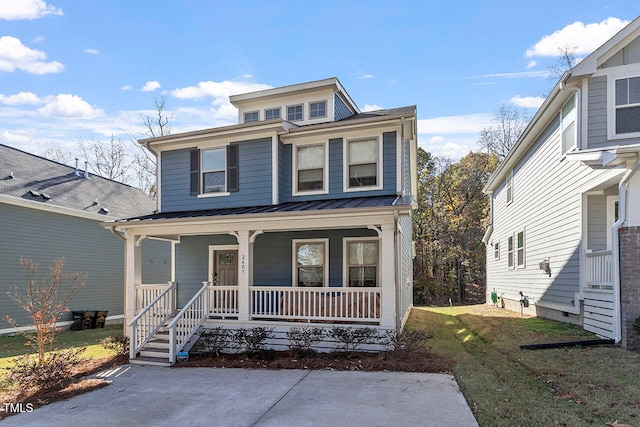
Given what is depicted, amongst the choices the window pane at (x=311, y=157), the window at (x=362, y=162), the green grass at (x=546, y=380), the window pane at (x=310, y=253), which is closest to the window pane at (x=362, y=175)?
the window at (x=362, y=162)

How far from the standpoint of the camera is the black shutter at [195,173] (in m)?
11.9

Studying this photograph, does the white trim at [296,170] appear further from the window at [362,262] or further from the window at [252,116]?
the window at [252,116]

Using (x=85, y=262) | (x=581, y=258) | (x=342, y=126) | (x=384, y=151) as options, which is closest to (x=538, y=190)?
(x=581, y=258)

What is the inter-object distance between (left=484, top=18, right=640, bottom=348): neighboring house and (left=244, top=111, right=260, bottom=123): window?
8451 mm

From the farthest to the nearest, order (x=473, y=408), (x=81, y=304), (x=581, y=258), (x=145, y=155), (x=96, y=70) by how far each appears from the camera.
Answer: (x=145, y=155), (x=96, y=70), (x=81, y=304), (x=581, y=258), (x=473, y=408)

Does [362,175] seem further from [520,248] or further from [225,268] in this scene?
[520,248]

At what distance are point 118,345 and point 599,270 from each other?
10874 mm

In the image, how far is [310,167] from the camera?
1127cm

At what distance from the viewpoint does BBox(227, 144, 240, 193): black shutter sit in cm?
1151

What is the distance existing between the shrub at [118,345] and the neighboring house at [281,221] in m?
0.57

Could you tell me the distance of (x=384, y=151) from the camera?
10.5 metres

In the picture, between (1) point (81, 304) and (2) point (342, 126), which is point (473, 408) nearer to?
(2) point (342, 126)

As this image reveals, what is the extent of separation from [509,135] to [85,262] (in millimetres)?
27647

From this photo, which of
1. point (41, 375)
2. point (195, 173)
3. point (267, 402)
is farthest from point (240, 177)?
point (267, 402)
